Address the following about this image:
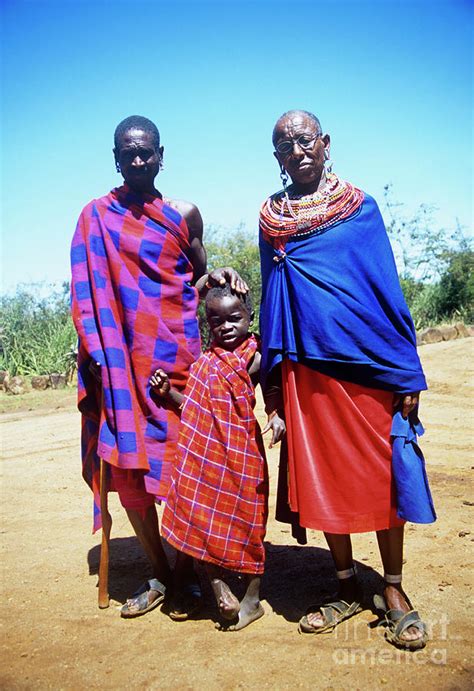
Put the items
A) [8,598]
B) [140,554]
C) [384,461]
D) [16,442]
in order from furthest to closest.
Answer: [16,442]
[140,554]
[8,598]
[384,461]

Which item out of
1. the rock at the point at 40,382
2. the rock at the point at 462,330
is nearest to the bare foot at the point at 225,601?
the rock at the point at 40,382

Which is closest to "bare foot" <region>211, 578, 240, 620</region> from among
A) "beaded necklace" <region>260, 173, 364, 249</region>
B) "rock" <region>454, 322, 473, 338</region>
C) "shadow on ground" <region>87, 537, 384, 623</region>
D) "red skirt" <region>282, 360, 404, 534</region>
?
"shadow on ground" <region>87, 537, 384, 623</region>

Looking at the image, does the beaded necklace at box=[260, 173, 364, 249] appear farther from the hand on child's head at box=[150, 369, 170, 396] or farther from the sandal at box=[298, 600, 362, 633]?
the sandal at box=[298, 600, 362, 633]

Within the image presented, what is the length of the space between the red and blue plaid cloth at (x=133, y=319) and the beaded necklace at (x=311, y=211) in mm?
583

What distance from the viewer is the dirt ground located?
2461mm

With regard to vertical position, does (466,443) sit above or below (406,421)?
below

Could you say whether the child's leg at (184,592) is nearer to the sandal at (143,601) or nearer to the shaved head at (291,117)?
the sandal at (143,601)

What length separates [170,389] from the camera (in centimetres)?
312

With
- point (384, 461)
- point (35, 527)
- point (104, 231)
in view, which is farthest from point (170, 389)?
point (35, 527)

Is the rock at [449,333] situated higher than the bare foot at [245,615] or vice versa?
the rock at [449,333]

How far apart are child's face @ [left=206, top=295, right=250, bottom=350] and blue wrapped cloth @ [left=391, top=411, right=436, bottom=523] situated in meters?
0.78

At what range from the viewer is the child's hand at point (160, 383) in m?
3.10

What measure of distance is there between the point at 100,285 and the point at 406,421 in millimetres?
1540

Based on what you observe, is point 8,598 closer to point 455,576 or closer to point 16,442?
point 455,576
